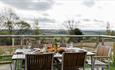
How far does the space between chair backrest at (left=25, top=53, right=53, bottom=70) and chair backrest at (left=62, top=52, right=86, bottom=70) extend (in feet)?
0.86

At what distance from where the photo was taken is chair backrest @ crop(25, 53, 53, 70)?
3.56 metres

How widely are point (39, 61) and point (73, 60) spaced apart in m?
0.60

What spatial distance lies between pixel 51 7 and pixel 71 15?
1.41 metres

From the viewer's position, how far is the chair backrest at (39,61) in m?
3.56

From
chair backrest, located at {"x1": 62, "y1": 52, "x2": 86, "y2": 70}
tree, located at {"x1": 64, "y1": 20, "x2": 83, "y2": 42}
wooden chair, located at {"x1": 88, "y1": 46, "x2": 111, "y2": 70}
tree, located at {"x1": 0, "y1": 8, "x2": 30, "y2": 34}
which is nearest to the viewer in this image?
chair backrest, located at {"x1": 62, "y1": 52, "x2": 86, "y2": 70}

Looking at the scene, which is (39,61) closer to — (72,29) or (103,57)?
(103,57)

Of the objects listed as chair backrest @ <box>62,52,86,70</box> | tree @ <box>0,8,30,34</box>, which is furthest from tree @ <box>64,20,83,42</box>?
chair backrest @ <box>62,52,86,70</box>

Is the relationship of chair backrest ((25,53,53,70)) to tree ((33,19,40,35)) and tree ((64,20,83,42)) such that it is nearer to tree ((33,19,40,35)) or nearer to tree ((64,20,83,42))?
tree ((64,20,83,42))

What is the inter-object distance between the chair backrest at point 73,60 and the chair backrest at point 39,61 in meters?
0.26

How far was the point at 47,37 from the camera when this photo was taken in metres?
6.24

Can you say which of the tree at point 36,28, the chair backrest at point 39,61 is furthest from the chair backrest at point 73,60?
the tree at point 36,28

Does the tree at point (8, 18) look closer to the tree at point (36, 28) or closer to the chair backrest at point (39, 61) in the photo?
the tree at point (36, 28)

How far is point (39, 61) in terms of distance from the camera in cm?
→ 361

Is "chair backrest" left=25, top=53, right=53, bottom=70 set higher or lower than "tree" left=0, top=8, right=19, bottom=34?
lower
